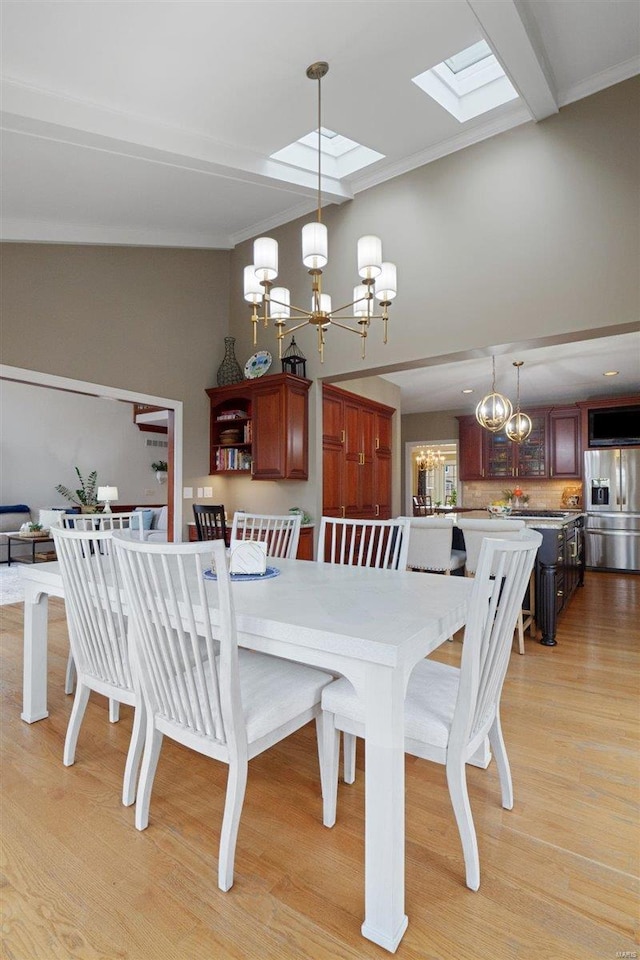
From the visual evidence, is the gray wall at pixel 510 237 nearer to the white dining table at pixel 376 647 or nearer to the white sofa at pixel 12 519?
the white dining table at pixel 376 647

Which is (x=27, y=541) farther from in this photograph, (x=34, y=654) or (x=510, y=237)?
(x=510, y=237)

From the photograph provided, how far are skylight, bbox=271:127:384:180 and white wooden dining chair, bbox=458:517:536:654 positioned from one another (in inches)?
116

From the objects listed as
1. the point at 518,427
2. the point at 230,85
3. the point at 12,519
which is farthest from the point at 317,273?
the point at 12,519

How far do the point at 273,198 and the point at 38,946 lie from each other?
467 cm

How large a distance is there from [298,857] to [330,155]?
14.9ft

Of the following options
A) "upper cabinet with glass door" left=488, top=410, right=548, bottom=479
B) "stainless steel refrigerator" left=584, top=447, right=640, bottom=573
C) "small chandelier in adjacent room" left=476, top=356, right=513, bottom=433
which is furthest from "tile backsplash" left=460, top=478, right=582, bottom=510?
"small chandelier in adjacent room" left=476, top=356, right=513, bottom=433

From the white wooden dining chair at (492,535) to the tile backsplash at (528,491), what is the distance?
4.19 meters

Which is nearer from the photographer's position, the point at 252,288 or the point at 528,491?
the point at 252,288

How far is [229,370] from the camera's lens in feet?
16.0

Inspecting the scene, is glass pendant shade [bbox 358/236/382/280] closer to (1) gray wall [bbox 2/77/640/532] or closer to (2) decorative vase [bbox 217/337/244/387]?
(1) gray wall [bbox 2/77/640/532]

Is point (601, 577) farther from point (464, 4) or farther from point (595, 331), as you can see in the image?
point (464, 4)

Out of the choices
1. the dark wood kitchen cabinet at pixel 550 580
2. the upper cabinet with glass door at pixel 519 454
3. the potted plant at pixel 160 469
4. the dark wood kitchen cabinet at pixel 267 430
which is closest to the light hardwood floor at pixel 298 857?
the dark wood kitchen cabinet at pixel 550 580

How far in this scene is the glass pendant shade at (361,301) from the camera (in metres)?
2.64

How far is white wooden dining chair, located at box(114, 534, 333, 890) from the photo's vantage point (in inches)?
51.5
